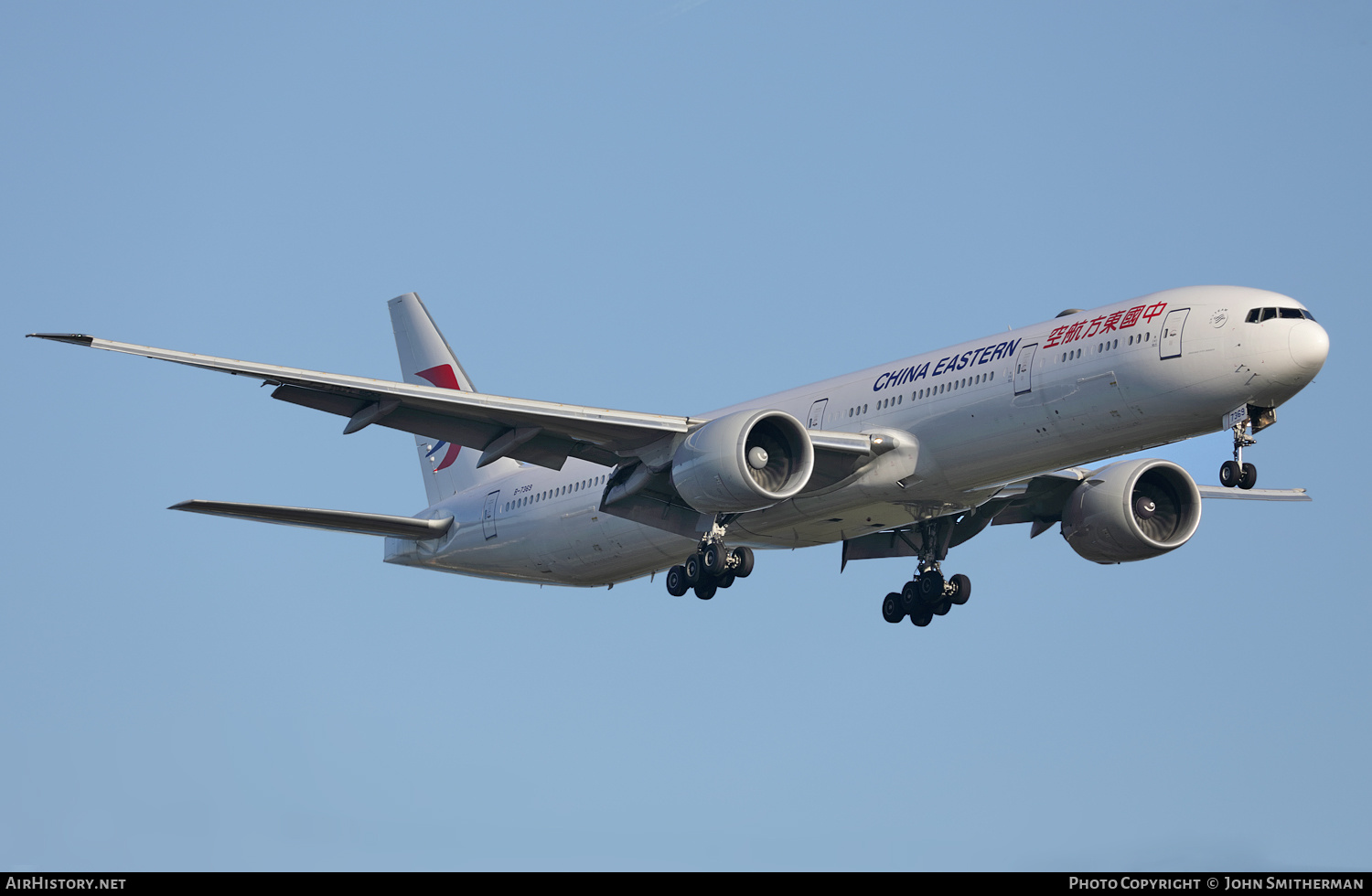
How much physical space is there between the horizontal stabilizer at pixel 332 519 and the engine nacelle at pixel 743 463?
362 inches

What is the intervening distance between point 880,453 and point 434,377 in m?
18.1

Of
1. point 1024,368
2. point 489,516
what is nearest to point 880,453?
point 1024,368

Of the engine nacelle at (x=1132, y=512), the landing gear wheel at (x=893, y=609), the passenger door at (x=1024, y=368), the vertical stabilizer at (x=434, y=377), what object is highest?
the vertical stabilizer at (x=434, y=377)

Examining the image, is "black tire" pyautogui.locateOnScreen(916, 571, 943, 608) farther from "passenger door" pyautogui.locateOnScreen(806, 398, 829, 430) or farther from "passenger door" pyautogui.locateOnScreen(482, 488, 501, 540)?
"passenger door" pyautogui.locateOnScreen(482, 488, 501, 540)

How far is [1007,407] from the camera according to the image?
34.7m

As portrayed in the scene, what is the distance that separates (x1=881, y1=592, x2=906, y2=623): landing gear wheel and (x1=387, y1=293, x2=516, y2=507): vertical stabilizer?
426 inches

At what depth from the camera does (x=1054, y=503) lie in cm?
4241

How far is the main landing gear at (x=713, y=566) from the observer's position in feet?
126

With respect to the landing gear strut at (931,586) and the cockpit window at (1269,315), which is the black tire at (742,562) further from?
the cockpit window at (1269,315)

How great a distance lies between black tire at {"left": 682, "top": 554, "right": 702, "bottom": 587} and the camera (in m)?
38.9

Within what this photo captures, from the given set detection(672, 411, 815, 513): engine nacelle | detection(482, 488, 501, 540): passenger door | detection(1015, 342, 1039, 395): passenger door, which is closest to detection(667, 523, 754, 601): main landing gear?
detection(672, 411, 815, 513): engine nacelle

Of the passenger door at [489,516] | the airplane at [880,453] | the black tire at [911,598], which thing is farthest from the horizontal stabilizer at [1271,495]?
the passenger door at [489,516]
